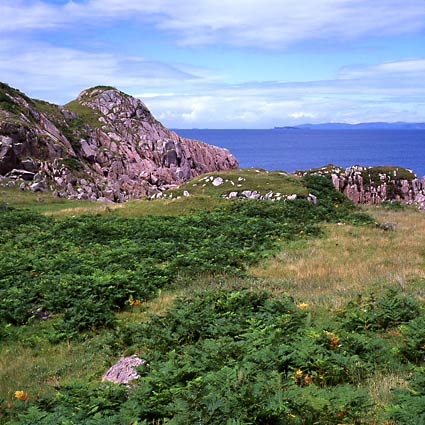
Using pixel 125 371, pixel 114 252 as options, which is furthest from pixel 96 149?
pixel 125 371

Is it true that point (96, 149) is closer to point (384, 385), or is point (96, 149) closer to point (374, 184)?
point (374, 184)

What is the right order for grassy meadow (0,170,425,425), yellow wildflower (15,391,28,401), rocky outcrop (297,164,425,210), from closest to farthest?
grassy meadow (0,170,425,425) → yellow wildflower (15,391,28,401) → rocky outcrop (297,164,425,210)

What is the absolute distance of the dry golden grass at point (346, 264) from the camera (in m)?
13.8

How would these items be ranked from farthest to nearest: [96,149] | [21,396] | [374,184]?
[96,149] < [374,184] < [21,396]

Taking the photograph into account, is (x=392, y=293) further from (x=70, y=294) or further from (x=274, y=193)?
(x=274, y=193)

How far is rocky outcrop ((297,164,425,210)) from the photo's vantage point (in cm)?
4344

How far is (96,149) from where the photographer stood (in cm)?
6906

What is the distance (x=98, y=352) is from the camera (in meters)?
10.4

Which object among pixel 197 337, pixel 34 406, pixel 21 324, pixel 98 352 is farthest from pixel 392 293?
pixel 21 324

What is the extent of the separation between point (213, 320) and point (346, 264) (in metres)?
9.06

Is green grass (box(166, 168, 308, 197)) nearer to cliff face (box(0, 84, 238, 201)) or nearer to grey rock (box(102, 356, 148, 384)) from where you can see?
cliff face (box(0, 84, 238, 201))

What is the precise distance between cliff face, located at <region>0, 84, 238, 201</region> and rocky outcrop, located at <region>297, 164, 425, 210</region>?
23813mm

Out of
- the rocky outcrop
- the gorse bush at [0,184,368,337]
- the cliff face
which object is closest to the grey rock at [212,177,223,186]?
the gorse bush at [0,184,368,337]

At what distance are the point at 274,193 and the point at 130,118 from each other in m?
53.6
